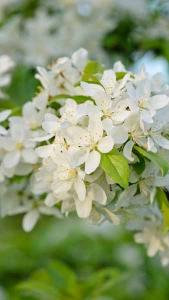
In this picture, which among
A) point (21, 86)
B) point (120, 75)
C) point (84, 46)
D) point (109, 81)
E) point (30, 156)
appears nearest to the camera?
point (109, 81)

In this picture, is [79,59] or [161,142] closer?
[161,142]

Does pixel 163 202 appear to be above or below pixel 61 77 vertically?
below

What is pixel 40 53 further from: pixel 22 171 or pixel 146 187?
pixel 146 187

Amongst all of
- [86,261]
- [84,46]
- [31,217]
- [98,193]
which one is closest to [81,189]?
[98,193]

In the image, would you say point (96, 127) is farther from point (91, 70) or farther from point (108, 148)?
point (91, 70)

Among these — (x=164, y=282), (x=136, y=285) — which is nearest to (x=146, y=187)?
(x=164, y=282)

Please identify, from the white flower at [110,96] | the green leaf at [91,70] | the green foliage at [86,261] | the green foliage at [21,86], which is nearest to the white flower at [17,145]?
the green leaf at [91,70]
